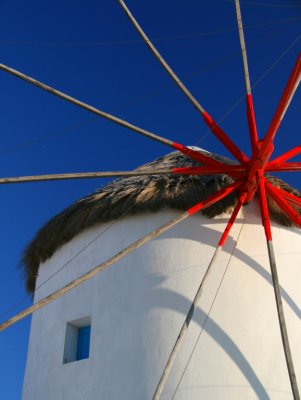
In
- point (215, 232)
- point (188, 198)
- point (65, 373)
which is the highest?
point (188, 198)

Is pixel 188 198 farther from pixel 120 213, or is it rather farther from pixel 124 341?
pixel 124 341

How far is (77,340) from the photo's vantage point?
7.14 metres

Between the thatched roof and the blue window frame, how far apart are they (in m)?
1.23

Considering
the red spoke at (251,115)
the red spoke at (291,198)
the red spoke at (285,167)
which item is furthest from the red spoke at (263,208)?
the red spoke at (251,115)

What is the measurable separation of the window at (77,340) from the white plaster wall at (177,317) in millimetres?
79

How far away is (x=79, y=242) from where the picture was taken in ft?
24.7

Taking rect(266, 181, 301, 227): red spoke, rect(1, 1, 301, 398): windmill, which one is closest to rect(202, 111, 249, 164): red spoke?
rect(1, 1, 301, 398): windmill

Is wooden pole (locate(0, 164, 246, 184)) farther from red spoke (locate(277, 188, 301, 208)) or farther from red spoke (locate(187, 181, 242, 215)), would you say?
red spoke (locate(277, 188, 301, 208))

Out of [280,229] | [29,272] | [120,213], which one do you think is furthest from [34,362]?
[280,229]

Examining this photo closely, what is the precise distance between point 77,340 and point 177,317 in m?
1.49

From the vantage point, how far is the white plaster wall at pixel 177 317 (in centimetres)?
607

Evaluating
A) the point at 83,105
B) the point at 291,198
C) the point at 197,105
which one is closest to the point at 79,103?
the point at 83,105

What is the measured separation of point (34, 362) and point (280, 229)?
344 centimetres

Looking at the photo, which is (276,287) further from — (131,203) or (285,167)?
(131,203)
